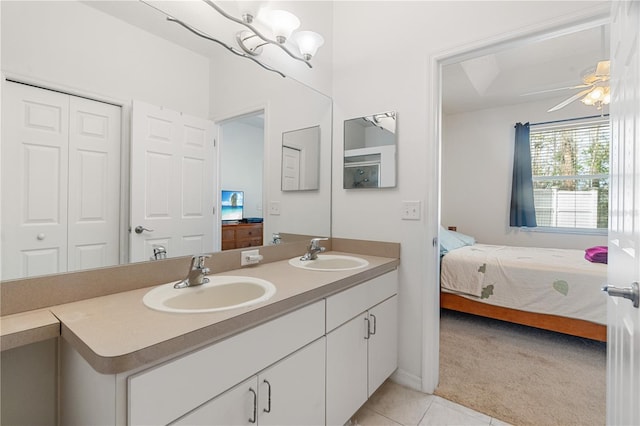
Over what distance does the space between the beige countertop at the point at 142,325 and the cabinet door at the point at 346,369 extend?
28 centimetres

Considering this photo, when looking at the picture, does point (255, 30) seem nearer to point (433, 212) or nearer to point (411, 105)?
point (411, 105)

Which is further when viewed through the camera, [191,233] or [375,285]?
[375,285]

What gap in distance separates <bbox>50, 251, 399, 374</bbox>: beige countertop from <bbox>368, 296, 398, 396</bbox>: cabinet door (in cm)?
55

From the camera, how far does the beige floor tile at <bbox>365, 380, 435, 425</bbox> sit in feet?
5.38

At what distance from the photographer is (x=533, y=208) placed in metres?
4.25

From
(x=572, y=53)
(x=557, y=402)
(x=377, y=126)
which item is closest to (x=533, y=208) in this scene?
(x=572, y=53)

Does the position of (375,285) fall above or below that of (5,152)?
below

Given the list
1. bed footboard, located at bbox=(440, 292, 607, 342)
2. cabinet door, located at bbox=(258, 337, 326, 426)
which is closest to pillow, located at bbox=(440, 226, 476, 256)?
bed footboard, located at bbox=(440, 292, 607, 342)

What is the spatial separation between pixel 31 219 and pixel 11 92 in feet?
1.29

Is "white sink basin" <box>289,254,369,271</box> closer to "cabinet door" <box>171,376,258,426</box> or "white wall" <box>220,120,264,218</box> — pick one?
"white wall" <box>220,120,264,218</box>

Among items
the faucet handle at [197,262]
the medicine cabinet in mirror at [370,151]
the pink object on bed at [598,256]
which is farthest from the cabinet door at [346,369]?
the pink object on bed at [598,256]

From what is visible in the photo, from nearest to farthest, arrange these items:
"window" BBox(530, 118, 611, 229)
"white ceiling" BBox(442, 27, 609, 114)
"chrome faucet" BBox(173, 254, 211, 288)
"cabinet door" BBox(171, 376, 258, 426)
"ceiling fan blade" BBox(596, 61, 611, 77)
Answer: "cabinet door" BBox(171, 376, 258, 426)
"chrome faucet" BBox(173, 254, 211, 288)
"ceiling fan blade" BBox(596, 61, 611, 77)
"white ceiling" BBox(442, 27, 609, 114)
"window" BBox(530, 118, 611, 229)

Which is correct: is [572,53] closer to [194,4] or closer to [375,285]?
[375,285]

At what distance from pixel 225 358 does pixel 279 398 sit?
1.08ft
